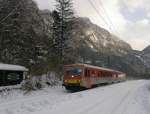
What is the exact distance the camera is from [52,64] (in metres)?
40.9

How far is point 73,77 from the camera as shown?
28.2 metres

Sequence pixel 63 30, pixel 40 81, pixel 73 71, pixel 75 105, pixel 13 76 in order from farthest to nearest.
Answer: pixel 63 30 < pixel 40 81 < pixel 13 76 < pixel 73 71 < pixel 75 105

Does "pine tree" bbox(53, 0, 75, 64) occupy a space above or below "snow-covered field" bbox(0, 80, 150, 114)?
above

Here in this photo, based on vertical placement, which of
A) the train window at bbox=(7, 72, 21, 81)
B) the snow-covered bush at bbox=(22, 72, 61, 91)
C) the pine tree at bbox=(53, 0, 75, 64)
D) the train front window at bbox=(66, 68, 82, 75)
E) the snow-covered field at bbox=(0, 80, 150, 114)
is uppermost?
the pine tree at bbox=(53, 0, 75, 64)

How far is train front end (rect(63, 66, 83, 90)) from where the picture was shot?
27812mm

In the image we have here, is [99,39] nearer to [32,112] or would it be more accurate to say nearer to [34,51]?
[34,51]

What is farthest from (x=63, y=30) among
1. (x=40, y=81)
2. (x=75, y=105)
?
(x=75, y=105)

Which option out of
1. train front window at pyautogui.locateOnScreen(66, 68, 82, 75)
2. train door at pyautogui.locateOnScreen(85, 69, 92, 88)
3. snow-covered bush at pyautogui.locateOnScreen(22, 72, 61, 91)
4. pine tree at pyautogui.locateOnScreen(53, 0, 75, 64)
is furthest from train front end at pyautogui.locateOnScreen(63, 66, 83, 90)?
pine tree at pyautogui.locateOnScreen(53, 0, 75, 64)

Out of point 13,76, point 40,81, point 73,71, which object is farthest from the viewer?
point 40,81

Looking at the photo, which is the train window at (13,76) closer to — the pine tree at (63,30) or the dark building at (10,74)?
the dark building at (10,74)

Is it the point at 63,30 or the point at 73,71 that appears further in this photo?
the point at 63,30

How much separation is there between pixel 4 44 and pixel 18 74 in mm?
14542

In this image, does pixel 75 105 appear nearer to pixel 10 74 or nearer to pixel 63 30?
pixel 10 74

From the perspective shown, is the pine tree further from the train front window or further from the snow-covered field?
the snow-covered field
